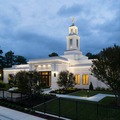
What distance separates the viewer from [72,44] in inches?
1465

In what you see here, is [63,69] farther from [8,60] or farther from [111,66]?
[8,60]

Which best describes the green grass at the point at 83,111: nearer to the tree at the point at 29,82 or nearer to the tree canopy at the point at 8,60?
the tree at the point at 29,82

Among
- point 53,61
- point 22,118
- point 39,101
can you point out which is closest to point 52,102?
point 39,101

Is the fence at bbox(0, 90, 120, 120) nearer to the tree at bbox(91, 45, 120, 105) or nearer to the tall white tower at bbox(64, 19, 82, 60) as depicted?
the tree at bbox(91, 45, 120, 105)

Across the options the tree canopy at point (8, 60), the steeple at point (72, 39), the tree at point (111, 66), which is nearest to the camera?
the tree at point (111, 66)

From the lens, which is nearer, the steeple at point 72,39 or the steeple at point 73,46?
the steeple at point 73,46

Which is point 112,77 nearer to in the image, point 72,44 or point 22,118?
point 22,118

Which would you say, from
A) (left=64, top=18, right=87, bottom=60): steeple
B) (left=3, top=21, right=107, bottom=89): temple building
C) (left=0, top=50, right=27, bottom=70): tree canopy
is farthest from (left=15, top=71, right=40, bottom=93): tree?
(left=0, top=50, right=27, bottom=70): tree canopy

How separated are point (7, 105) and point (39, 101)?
3.02 metres

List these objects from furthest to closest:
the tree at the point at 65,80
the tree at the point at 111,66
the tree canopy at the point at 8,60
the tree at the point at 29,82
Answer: the tree canopy at the point at 8,60
the tree at the point at 65,80
the tree at the point at 29,82
the tree at the point at 111,66

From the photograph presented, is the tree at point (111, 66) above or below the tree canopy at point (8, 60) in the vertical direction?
below

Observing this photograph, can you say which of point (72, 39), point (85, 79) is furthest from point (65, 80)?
point (72, 39)

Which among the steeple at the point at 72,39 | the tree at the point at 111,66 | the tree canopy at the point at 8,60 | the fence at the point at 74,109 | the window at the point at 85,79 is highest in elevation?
the steeple at the point at 72,39

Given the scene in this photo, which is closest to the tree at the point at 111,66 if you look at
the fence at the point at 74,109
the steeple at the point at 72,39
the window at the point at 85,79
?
the fence at the point at 74,109
